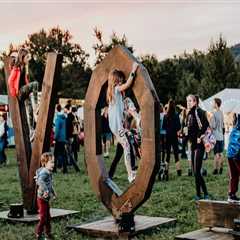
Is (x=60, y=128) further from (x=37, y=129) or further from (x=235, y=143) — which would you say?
(x=235, y=143)

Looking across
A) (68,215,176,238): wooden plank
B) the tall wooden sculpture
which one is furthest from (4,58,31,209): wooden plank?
(68,215,176,238): wooden plank

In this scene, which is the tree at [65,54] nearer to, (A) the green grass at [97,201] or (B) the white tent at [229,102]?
(B) the white tent at [229,102]

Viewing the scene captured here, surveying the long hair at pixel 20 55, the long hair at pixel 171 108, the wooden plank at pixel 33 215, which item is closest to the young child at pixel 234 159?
the wooden plank at pixel 33 215

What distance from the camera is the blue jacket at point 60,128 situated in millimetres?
19469

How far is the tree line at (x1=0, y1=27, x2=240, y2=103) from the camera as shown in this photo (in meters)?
53.6

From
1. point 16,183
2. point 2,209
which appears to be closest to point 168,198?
point 2,209

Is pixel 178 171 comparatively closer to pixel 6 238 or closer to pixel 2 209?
pixel 2 209

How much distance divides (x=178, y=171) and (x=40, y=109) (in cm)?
742

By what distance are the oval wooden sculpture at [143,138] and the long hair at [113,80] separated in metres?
0.09

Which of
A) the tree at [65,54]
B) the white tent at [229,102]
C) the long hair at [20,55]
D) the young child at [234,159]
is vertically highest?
the tree at [65,54]

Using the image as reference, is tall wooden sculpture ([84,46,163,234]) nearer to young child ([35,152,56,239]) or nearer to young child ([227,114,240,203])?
young child ([35,152,56,239])

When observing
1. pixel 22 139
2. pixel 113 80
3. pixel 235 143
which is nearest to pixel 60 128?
pixel 22 139

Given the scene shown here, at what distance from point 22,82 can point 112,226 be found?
3291 millimetres

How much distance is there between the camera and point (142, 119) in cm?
880
